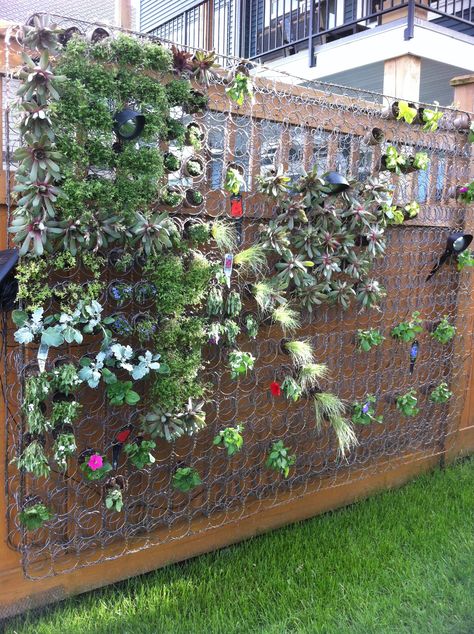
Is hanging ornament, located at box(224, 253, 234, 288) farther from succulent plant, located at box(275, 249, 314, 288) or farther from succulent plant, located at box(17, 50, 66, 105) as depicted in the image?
succulent plant, located at box(17, 50, 66, 105)

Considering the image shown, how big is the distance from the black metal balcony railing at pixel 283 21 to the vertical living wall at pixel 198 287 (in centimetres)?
463

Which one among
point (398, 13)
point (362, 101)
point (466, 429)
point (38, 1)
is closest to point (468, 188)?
point (362, 101)

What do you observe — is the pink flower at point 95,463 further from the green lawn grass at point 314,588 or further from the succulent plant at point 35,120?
the succulent plant at point 35,120

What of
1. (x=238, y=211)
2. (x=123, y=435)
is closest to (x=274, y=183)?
(x=238, y=211)

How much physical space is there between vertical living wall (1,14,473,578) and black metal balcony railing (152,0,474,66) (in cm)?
463

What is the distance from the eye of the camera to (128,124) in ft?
6.70

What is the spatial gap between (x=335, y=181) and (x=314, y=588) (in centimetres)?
187

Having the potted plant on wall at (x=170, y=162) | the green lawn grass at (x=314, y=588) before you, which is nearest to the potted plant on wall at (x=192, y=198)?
the potted plant on wall at (x=170, y=162)

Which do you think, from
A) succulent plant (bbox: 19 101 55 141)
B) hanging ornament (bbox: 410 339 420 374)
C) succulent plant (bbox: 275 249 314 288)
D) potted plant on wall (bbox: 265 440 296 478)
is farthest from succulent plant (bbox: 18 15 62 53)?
hanging ornament (bbox: 410 339 420 374)

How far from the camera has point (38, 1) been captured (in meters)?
10.9

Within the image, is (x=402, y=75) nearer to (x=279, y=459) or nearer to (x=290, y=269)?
(x=290, y=269)

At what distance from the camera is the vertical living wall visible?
2.02m

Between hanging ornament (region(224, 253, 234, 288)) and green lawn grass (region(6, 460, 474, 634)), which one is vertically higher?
hanging ornament (region(224, 253, 234, 288))

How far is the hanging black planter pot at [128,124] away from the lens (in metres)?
2.03
